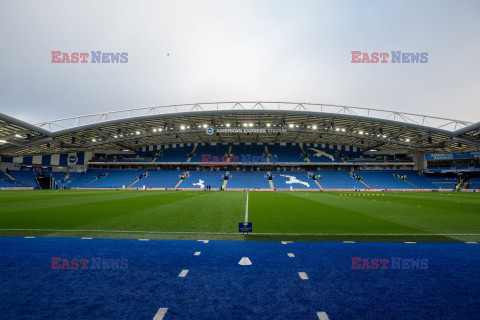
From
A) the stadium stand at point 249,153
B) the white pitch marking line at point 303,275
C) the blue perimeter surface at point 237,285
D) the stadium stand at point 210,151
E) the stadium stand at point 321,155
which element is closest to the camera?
the blue perimeter surface at point 237,285

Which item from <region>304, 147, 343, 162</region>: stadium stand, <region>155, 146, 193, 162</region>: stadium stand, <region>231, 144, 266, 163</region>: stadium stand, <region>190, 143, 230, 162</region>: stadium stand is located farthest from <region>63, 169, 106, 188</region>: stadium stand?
<region>304, 147, 343, 162</region>: stadium stand

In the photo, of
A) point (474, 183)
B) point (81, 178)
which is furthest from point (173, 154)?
point (474, 183)

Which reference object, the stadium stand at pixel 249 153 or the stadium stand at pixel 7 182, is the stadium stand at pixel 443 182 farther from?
the stadium stand at pixel 7 182

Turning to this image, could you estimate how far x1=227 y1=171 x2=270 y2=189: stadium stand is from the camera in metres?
41.3

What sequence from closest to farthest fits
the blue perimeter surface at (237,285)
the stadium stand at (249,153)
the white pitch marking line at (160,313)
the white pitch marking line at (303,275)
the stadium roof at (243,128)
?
the white pitch marking line at (160,313)
the blue perimeter surface at (237,285)
the white pitch marking line at (303,275)
the stadium roof at (243,128)
the stadium stand at (249,153)

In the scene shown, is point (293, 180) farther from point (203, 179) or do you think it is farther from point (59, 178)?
point (59, 178)

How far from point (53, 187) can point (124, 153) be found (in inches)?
612

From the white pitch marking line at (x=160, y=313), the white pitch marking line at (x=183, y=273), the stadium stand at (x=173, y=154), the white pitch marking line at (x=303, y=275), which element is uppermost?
the stadium stand at (x=173, y=154)

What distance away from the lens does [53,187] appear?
43.3 meters

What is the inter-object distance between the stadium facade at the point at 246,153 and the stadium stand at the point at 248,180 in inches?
8.6

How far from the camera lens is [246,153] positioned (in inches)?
1944

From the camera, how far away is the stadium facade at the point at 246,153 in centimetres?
3198

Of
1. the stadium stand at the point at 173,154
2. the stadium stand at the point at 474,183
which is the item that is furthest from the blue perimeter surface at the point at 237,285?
the stadium stand at the point at 474,183

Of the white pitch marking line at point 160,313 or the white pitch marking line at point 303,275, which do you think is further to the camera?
the white pitch marking line at point 303,275
